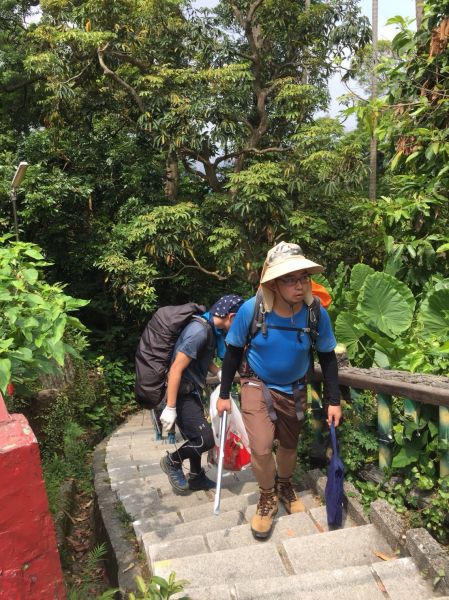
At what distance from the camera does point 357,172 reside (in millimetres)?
8898

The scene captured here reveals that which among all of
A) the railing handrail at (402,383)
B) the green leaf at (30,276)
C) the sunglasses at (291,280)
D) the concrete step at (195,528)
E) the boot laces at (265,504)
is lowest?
the concrete step at (195,528)

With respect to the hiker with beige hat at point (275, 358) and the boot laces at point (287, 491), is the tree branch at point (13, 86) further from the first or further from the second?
the boot laces at point (287, 491)

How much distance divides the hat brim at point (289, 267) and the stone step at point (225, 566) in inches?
55.5

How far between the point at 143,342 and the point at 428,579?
2.24 metres

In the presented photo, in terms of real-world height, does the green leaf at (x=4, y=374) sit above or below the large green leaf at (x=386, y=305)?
above

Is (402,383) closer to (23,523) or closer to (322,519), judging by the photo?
(322,519)

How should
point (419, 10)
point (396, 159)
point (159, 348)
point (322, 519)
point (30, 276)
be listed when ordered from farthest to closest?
point (419, 10) → point (396, 159) → point (159, 348) → point (322, 519) → point (30, 276)

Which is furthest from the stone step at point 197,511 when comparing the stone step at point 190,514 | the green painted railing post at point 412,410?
the green painted railing post at point 412,410

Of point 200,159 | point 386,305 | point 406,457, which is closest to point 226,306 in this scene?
→ point 406,457

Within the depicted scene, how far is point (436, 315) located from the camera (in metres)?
4.66

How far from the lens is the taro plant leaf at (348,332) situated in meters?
5.21

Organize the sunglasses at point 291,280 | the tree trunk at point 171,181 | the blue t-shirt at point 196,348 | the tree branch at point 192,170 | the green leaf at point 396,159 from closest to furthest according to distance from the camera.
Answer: the sunglasses at point 291,280
the blue t-shirt at point 196,348
the green leaf at point 396,159
the tree branch at point 192,170
the tree trunk at point 171,181

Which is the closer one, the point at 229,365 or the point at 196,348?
the point at 229,365

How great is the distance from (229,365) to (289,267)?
70 centimetres
